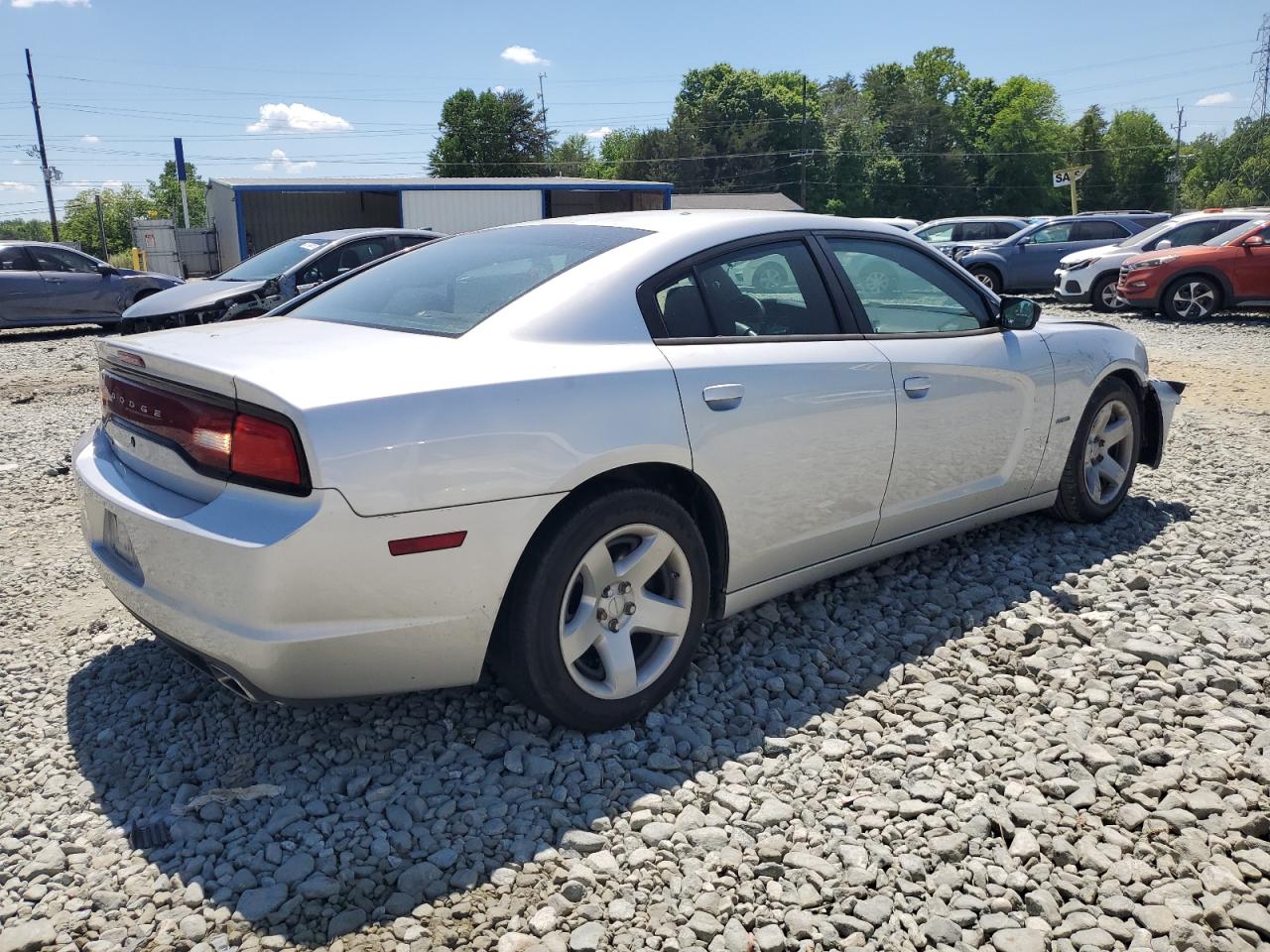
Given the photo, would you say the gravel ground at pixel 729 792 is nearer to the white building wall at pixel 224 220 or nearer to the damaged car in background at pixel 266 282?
the damaged car in background at pixel 266 282

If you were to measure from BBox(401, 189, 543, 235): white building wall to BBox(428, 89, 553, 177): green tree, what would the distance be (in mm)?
44576

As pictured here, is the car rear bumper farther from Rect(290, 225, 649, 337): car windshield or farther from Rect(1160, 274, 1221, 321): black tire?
Rect(1160, 274, 1221, 321): black tire

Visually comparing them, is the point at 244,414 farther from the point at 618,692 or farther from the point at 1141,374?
the point at 1141,374

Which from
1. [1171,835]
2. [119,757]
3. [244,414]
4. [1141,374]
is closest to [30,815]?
[119,757]

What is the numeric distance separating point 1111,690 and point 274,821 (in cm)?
267

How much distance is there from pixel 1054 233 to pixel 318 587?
19618 mm

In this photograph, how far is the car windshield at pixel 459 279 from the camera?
3195 mm

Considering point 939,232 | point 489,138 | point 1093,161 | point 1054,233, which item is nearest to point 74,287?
point 939,232

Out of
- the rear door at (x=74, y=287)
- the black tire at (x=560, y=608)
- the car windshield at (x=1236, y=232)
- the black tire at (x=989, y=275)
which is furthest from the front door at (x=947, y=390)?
the black tire at (x=989, y=275)

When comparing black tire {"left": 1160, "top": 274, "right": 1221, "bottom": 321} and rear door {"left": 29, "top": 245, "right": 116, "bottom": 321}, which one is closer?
black tire {"left": 1160, "top": 274, "right": 1221, "bottom": 321}

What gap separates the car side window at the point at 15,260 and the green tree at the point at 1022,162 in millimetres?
86365

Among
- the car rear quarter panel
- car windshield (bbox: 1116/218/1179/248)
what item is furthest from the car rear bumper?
car windshield (bbox: 1116/218/1179/248)

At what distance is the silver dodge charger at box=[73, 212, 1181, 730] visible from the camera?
8.43ft

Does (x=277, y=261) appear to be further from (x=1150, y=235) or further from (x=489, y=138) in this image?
(x=489, y=138)
